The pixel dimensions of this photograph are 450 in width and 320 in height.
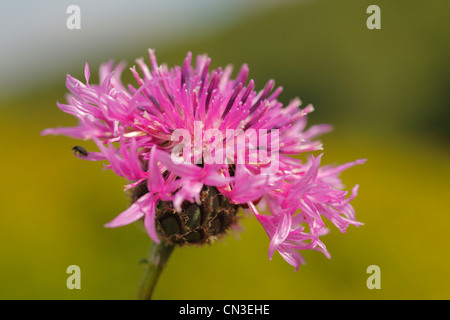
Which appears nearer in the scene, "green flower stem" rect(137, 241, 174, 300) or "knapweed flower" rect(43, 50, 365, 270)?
"knapweed flower" rect(43, 50, 365, 270)

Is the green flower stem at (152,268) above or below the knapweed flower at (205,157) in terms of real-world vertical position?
below

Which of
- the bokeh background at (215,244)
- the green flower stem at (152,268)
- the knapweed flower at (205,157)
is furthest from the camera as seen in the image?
the bokeh background at (215,244)

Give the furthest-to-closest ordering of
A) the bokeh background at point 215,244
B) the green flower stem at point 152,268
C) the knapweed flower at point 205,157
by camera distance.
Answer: the bokeh background at point 215,244 < the green flower stem at point 152,268 < the knapweed flower at point 205,157

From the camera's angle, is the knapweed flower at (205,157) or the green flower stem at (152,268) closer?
the knapweed flower at (205,157)

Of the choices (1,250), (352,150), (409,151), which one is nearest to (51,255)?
(1,250)

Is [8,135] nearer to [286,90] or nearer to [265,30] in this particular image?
[286,90]

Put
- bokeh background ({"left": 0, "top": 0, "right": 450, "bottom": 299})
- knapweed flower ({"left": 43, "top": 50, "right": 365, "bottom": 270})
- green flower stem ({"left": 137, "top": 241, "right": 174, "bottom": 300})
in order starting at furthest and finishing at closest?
1. bokeh background ({"left": 0, "top": 0, "right": 450, "bottom": 299})
2. green flower stem ({"left": 137, "top": 241, "right": 174, "bottom": 300})
3. knapweed flower ({"left": 43, "top": 50, "right": 365, "bottom": 270})

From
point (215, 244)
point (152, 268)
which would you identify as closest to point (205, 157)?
point (152, 268)
